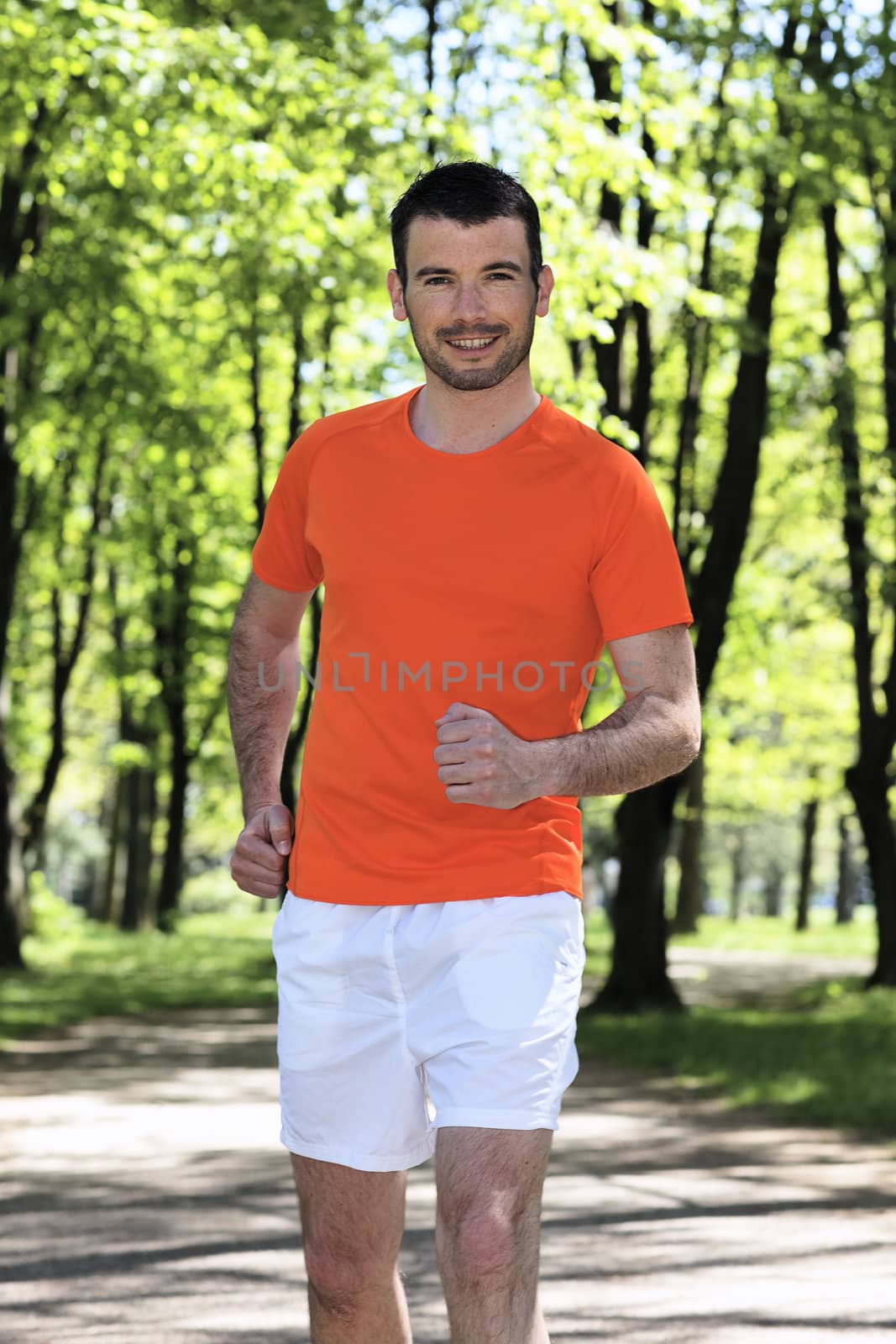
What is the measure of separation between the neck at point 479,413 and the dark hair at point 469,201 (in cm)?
20

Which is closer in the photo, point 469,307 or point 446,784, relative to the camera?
point 446,784

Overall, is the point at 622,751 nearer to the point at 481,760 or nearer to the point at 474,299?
the point at 481,760


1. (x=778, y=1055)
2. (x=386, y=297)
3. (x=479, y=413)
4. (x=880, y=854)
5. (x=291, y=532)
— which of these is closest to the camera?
(x=479, y=413)

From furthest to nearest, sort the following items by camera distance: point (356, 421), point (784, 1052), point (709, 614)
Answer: point (709, 614) < point (784, 1052) < point (356, 421)

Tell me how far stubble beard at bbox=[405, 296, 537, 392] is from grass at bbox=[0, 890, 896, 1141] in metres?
6.64

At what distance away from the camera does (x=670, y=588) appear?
309 centimetres

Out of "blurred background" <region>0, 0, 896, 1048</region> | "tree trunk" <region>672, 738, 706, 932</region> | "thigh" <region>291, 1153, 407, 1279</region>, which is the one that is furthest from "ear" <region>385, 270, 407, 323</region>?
"tree trunk" <region>672, 738, 706, 932</region>

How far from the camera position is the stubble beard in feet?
10.5

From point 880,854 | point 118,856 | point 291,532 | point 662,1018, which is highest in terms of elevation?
point 291,532

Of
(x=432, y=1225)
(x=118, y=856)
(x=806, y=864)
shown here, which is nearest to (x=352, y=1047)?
(x=432, y=1225)

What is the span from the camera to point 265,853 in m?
3.30

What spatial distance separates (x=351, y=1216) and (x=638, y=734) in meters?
1.03

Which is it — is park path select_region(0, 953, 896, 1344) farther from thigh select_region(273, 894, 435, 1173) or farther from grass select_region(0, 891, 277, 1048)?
grass select_region(0, 891, 277, 1048)

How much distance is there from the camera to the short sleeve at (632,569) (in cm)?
307
